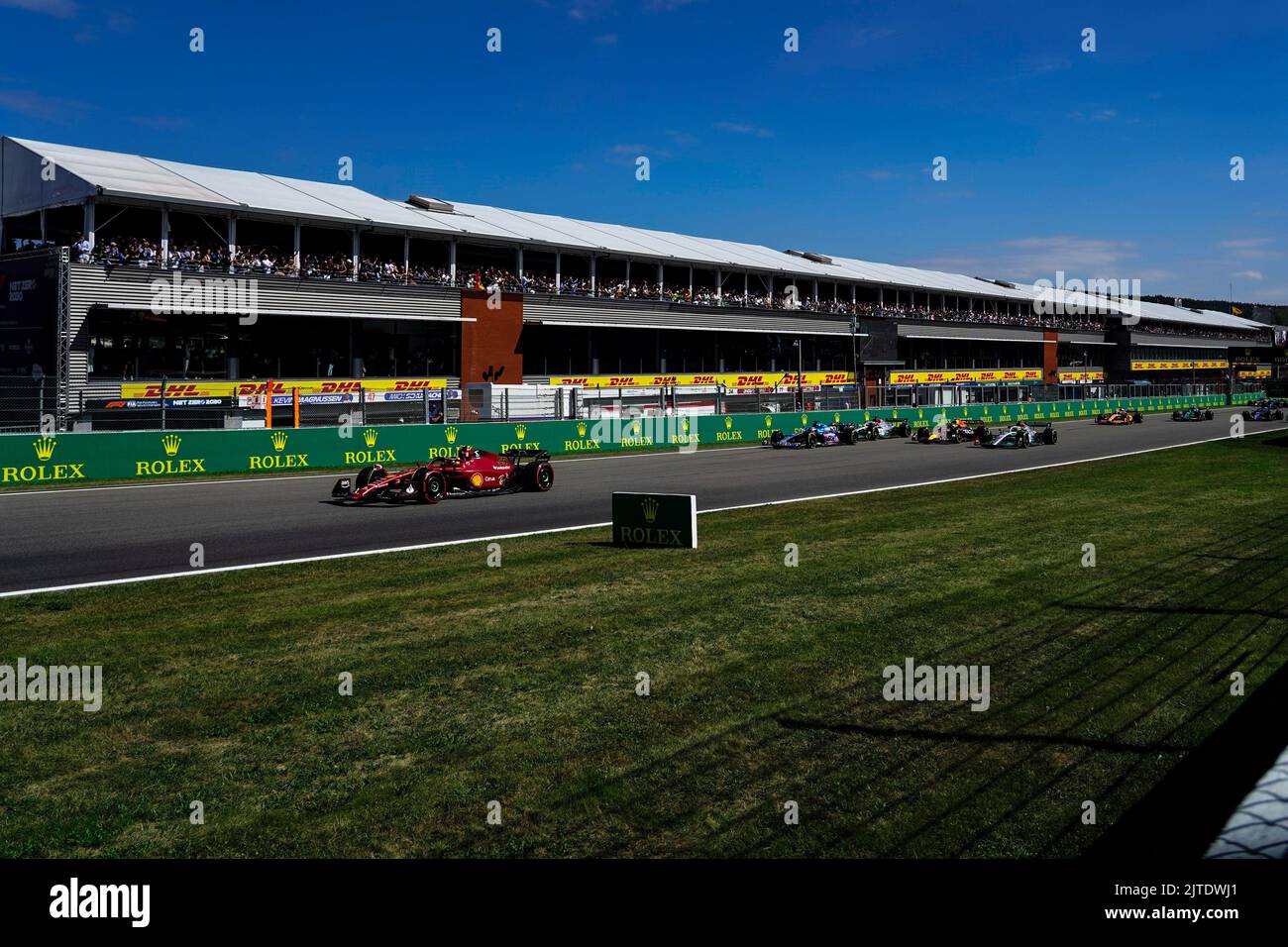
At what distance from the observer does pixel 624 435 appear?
35.1m

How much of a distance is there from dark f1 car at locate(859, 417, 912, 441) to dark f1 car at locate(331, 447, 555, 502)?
2359 centimetres

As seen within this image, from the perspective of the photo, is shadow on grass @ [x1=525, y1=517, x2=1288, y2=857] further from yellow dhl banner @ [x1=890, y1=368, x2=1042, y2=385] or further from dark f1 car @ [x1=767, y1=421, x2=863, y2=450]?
yellow dhl banner @ [x1=890, y1=368, x2=1042, y2=385]

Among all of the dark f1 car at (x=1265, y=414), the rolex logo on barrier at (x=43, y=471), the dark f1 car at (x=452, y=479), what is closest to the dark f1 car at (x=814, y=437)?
the dark f1 car at (x=452, y=479)

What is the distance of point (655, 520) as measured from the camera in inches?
509

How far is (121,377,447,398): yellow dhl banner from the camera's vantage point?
33.2 m

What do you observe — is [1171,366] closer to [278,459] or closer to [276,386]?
[276,386]

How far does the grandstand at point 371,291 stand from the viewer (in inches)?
1302

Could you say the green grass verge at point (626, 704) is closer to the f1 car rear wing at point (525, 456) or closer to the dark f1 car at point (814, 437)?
the f1 car rear wing at point (525, 456)

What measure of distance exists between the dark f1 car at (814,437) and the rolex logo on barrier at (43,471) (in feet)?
76.1

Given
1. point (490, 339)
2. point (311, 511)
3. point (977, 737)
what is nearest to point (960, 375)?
point (490, 339)

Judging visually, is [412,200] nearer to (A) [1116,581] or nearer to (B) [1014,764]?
(A) [1116,581]

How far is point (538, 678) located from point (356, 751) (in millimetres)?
1659

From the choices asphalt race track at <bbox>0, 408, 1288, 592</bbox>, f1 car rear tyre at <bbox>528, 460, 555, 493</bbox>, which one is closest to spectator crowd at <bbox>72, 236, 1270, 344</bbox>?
asphalt race track at <bbox>0, 408, 1288, 592</bbox>

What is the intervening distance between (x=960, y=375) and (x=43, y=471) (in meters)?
69.1
